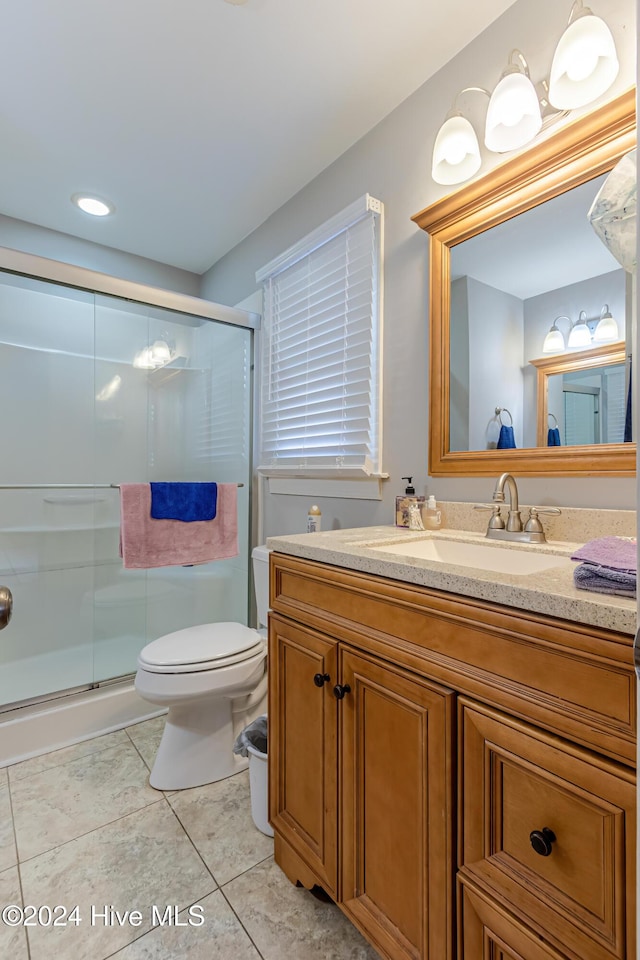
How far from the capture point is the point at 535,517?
1.16m

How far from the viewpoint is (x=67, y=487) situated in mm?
2203

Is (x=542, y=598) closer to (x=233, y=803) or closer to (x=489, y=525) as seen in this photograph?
(x=489, y=525)

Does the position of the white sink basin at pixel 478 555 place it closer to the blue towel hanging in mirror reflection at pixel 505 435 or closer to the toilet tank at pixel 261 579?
the blue towel hanging in mirror reflection at pixel 505 435

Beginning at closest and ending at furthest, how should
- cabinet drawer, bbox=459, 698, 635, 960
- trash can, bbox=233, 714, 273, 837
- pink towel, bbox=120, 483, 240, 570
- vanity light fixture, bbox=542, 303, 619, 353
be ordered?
cabinet drawer, bbox=459, 698, 635, 960 → vanity light fixture, bbox=542, 303, 619, 353 → trash can, bbox=233, 714, 273, 837 → pink towel, bbox=120, 483, 240, 570

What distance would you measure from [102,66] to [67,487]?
5.47 ft

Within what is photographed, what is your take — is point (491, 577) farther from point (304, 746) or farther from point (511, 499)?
point (304, 746)

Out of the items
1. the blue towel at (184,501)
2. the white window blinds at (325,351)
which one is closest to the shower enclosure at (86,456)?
the blue towel at (184,501)

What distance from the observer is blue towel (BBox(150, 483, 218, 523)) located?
2.06 m

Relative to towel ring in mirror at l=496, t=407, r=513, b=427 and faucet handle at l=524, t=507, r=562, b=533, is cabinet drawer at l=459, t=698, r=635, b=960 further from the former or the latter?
towel ring in mirror at l=496, t=407, r=513, b=427

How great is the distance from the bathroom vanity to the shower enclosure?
4.72 ft

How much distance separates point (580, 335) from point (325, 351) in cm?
102

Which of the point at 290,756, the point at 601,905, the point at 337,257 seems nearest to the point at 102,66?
the point at 337,257

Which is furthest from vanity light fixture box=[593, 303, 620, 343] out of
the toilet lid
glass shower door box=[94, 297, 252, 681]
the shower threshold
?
the shower threshold

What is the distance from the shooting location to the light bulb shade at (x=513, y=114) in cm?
114
